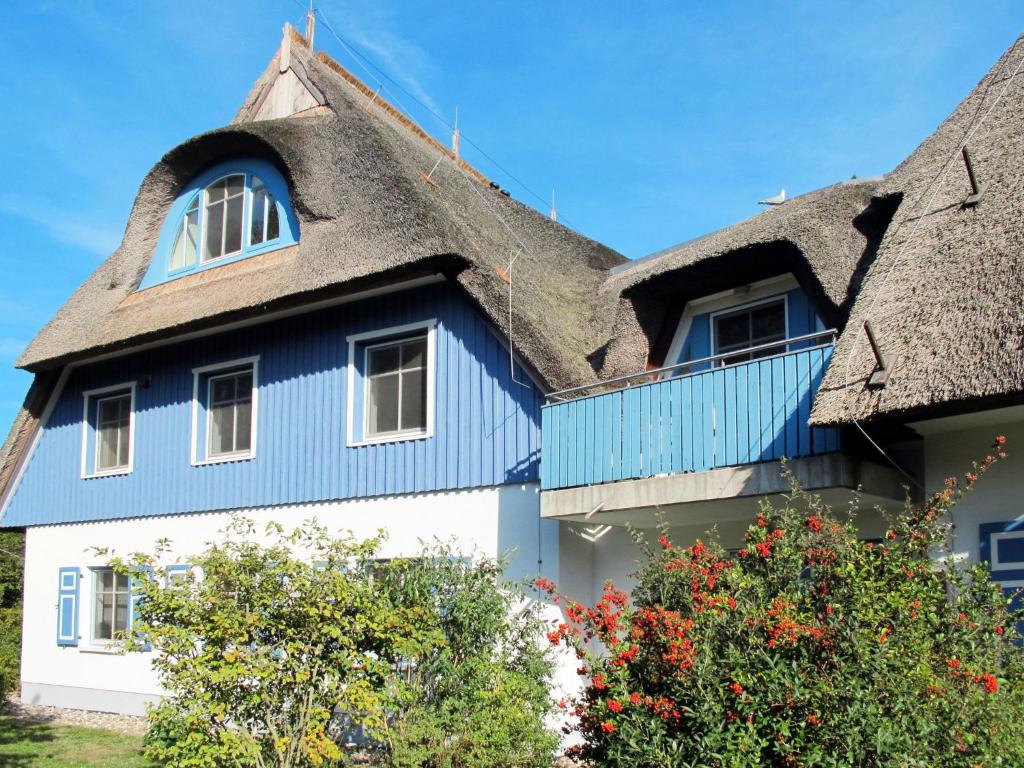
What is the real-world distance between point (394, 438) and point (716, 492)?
4.60m

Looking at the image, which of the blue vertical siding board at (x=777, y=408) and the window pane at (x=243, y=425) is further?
the window pane at (x=243, y=425)

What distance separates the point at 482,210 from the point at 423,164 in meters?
0.98

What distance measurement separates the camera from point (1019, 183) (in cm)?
854

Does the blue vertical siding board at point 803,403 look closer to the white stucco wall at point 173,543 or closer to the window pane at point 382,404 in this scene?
the white stucco wall at point 173,543

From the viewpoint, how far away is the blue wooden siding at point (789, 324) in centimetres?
1069

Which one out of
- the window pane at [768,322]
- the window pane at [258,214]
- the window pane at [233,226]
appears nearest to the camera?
the window pane at [768,322]

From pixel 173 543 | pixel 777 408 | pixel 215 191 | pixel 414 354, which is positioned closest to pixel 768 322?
pixel 777 408

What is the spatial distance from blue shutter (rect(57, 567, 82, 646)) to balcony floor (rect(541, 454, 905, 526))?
903 centimetres

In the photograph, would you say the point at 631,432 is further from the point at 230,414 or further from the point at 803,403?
the point at 230,414

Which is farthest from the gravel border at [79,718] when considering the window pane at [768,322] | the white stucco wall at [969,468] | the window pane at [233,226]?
the white stucco wall at [969,468]

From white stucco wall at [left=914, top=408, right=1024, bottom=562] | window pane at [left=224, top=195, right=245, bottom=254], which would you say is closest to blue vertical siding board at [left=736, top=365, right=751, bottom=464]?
white stucco wall at [left=914, top=408, right=1024, bottom=562]

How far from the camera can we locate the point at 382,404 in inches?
511

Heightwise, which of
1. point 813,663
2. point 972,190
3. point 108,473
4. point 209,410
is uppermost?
point 972,190

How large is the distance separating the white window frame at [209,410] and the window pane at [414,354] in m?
2.49
